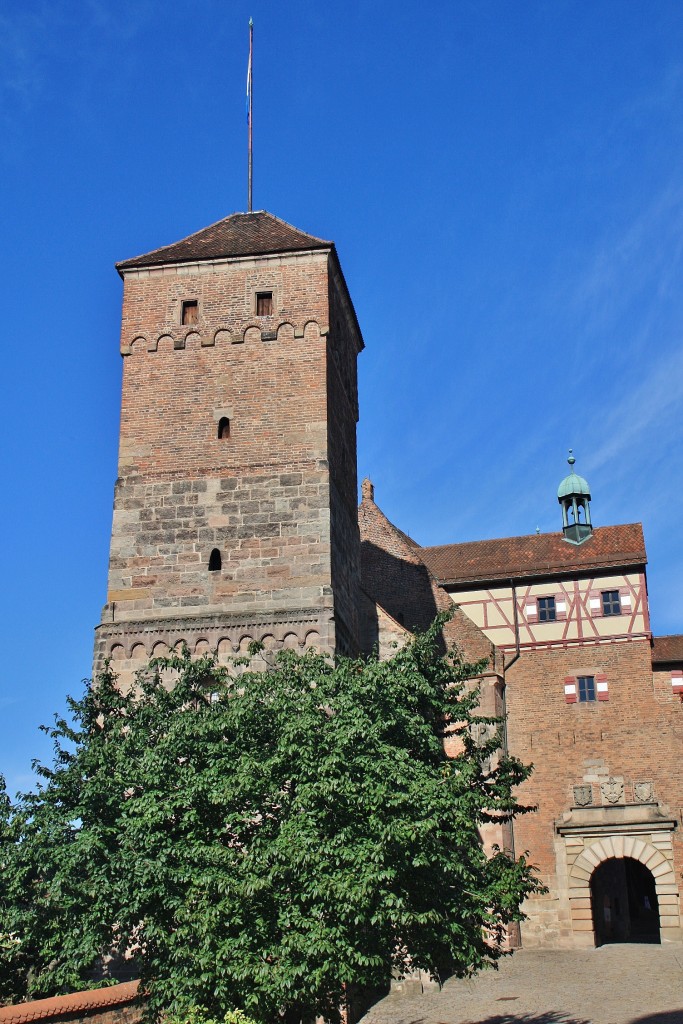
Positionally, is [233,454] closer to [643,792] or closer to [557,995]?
[557,995]

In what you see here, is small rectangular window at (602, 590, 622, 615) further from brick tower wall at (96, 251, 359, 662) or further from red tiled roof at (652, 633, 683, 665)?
brick tower wall at (96, 251, 359, 662)

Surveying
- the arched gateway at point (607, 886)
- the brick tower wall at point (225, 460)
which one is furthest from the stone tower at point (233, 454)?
the arched gateway at point (607, 886)

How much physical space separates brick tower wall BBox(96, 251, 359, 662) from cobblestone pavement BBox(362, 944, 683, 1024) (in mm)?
6192

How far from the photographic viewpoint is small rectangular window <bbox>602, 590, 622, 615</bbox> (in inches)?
1177

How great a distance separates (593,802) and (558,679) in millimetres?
3157

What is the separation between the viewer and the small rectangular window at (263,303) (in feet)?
68.9

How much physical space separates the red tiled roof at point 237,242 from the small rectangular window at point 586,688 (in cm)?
1374

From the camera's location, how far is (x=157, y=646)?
1852 cm

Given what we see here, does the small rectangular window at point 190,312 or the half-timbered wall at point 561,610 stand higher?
the small rectangular window at point 190,312

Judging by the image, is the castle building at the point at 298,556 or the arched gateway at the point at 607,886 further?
the arched gateway at the point at 607,886

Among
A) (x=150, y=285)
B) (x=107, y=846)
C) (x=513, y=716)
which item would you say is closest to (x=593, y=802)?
(x=513, y=716)

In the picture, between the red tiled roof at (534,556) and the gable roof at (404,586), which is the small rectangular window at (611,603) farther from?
the gable roof at (404,586)

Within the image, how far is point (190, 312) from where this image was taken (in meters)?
21.3

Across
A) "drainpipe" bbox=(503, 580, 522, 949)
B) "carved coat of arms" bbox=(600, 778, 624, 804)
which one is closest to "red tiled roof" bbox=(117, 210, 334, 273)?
"drainpipe" bbox=(503, 580, 522, 949)
